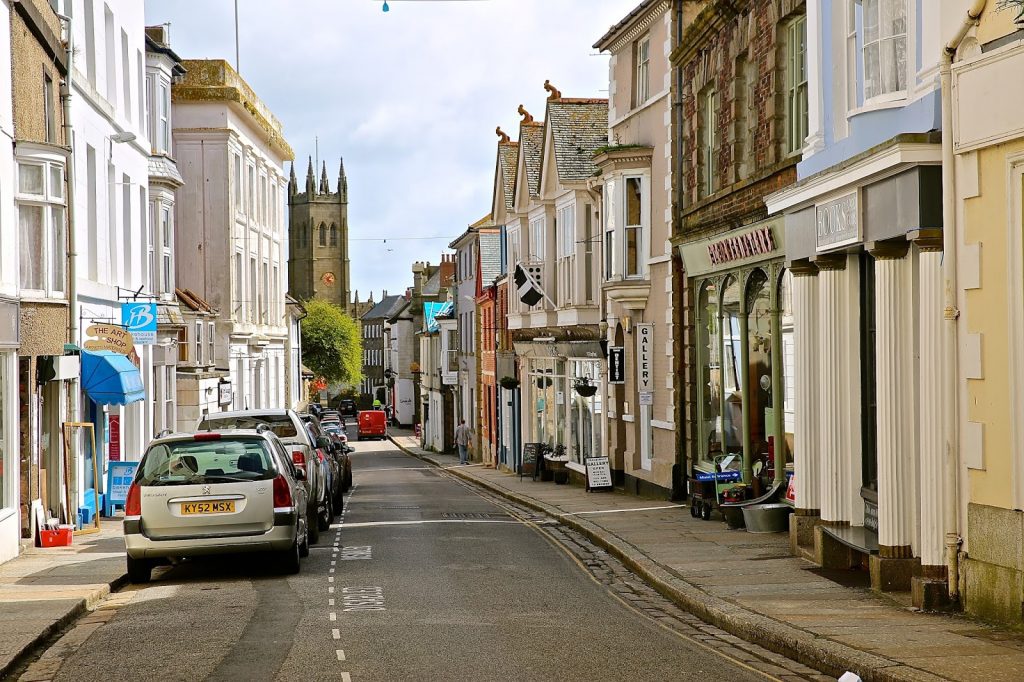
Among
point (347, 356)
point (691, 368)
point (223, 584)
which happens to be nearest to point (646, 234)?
point (691, 368)

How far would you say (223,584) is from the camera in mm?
14227

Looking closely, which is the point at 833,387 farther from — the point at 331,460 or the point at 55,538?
the point at 331,460

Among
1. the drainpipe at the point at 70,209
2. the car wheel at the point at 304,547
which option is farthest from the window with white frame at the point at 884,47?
the drainpipe at the point at 70,209

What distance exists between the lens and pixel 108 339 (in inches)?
845

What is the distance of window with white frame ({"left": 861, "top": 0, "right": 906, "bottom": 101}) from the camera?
12.4m

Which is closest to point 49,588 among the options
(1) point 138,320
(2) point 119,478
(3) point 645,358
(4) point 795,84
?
(2) point 119,478

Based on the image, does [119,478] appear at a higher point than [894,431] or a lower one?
lower

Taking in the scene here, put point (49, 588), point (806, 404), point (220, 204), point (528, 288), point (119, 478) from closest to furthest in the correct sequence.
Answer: point (49, 588) → point (806, 404) → point (119, 478) → point (528, 288) → point (220, 204)

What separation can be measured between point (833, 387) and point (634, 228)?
44.7 feet

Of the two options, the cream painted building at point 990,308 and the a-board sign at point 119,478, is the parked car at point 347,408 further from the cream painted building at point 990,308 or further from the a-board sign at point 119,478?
the cream painted building at point 990,308

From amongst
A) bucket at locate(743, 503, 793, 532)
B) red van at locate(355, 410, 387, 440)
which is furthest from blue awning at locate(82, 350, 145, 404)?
red van at locate(355, 410, 387, 440)

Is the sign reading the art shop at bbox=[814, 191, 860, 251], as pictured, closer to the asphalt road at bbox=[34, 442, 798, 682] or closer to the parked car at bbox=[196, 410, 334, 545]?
the asphalt road at bbox=[34, 442, 798, 682]

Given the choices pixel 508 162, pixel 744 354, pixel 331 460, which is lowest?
pixel 331 460

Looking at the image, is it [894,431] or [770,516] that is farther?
[770,516]
